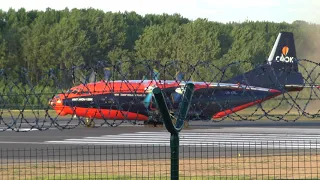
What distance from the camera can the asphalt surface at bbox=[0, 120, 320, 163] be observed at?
23312 mm

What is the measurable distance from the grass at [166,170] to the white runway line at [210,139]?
258 inches

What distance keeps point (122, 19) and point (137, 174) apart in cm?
7463

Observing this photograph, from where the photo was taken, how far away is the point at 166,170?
691 inches

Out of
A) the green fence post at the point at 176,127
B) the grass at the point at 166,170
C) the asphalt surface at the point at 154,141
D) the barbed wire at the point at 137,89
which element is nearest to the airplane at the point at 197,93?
the barbed wire at the point at 137,89

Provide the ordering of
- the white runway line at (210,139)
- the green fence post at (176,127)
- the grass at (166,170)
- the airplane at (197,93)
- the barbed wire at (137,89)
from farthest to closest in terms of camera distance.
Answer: the white runway line at (210,139) < the grass at (166,170) < the airplane at (197,93) < the barbed wire at (137,89) < the green fence post at (176,127)

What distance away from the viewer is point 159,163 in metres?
19.2

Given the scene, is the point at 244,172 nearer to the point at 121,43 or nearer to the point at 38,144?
the point at 38,144

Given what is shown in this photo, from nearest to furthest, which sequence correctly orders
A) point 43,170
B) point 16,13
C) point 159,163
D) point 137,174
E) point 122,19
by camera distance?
point 137,174 < point 43,170 < point 159,163 < point 122,19 < point 16,13

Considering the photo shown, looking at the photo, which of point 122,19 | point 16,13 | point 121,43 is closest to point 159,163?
point 121,43

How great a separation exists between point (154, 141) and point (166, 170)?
1049cm

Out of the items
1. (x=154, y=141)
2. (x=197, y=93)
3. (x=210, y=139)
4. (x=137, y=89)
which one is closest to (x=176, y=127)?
(x=137, y=89)

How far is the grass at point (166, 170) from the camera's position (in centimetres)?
1648

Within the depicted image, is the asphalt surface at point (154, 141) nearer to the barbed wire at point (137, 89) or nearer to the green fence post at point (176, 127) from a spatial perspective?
the barbed wire at point (137, 89)

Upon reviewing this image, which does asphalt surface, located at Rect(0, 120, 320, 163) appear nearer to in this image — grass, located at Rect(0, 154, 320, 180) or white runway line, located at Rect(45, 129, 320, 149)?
white runway line, located at Rect(45, 129, 320, 149)
